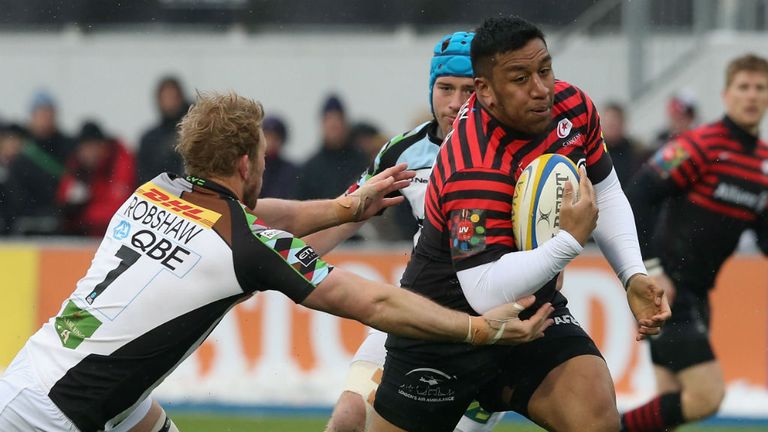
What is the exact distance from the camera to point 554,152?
5363 millimetres

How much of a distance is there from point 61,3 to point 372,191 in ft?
36.8

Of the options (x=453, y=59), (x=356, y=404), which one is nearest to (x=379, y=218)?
(x=453, y=59)

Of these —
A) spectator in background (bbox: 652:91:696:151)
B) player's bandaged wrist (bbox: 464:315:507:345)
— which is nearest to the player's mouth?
player's bandaged wrist (bbox: 464:315:507:345)

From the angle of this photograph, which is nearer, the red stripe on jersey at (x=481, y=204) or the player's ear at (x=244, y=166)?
the red stripe on jersey at (x=481, y=204)

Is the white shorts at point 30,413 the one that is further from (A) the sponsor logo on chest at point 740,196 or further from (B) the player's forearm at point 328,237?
(A) the sponsor logo on chest at point 740,196

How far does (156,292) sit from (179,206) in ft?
1.11

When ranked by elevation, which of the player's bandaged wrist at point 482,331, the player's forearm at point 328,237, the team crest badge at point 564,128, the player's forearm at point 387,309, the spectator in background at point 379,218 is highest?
the team crest badge at point 564,128

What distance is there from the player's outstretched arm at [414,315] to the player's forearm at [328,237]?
1481 millimetres

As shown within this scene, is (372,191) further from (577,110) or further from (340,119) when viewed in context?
(340,119)

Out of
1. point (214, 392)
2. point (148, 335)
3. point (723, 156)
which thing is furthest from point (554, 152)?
point (214, 392)

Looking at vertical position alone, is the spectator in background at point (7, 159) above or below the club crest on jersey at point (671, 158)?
below

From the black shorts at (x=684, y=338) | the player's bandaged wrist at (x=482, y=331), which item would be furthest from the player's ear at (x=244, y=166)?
the black shorts at (x=684, y=338)

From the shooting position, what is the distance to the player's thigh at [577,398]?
207 inches

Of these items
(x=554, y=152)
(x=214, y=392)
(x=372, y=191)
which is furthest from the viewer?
(x=214, y=392)
